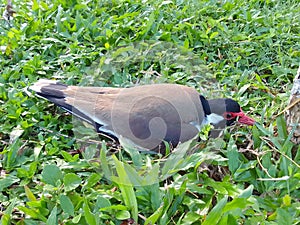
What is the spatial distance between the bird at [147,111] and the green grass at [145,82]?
0.32 ft

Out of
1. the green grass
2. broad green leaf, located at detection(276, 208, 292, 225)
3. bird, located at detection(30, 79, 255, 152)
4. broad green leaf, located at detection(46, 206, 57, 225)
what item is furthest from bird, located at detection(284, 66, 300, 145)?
broad green leaf, located at detection(46, 206, 57, 225)

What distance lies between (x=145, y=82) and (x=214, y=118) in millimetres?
683

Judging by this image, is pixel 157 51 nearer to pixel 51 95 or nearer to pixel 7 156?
pixel 51 95

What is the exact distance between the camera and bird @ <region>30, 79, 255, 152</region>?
11.0 ft

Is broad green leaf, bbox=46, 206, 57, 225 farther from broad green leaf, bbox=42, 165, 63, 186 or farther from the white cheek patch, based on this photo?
the white cheek patch

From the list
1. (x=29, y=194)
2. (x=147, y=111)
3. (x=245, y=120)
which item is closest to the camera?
(x=29, y=194)

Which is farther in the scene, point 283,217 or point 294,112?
point 294,112

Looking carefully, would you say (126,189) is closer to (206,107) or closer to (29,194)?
(29,194)

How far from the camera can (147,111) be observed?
3412 millimetres

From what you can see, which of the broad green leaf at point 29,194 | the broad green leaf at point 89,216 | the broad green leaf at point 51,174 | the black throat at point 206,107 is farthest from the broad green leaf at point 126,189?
the black throat at point 206,107

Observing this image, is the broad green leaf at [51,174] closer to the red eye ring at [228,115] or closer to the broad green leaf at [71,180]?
the broad green leaf at [71,180]

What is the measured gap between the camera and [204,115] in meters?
3.58

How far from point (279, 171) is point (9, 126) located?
5.90 ft

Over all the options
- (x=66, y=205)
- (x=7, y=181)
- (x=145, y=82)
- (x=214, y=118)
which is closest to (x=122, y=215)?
(x=66, y=205)
